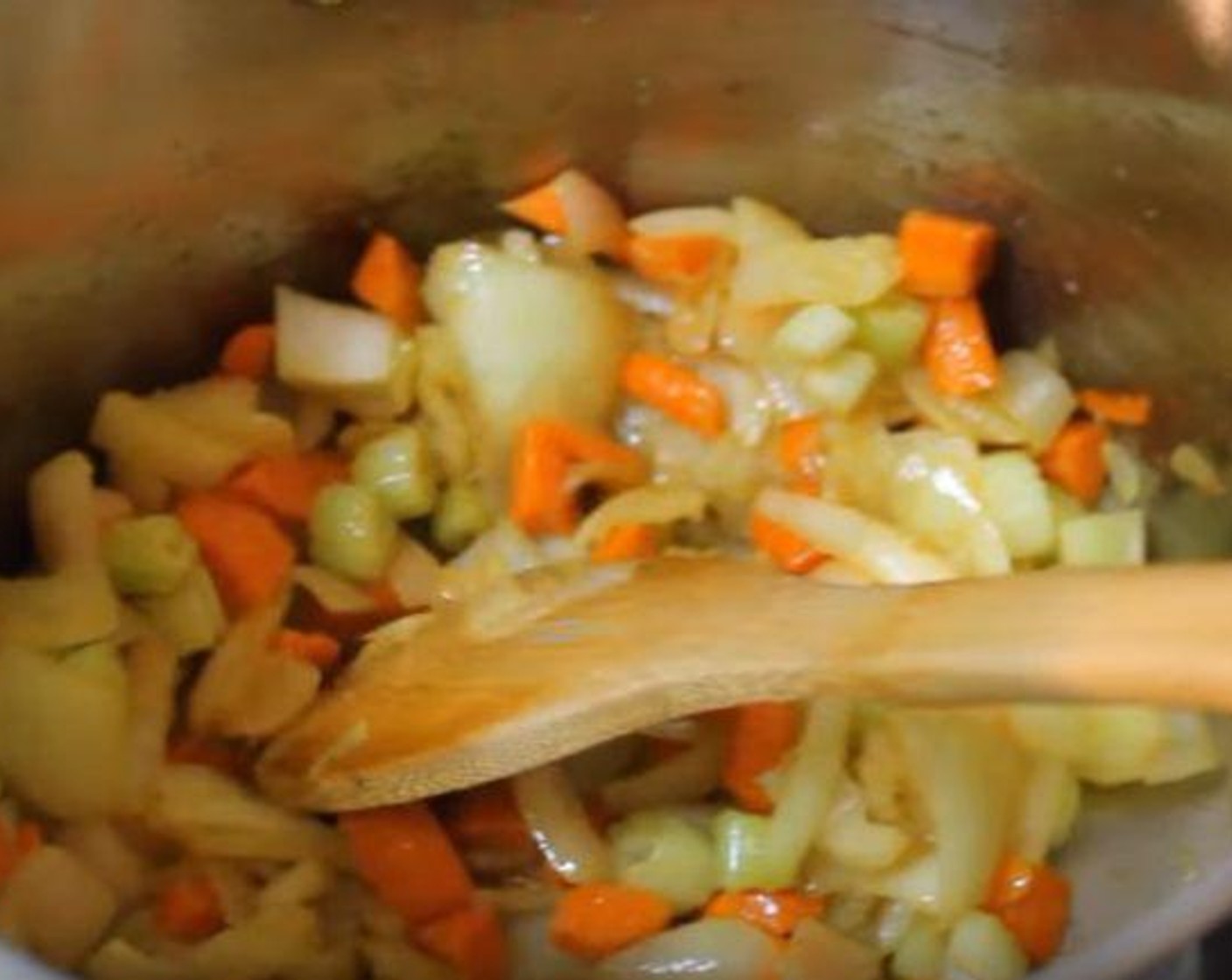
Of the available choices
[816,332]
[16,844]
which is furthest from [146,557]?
[816,332]

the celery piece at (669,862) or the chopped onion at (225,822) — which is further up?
the chopped onion at (225,822)

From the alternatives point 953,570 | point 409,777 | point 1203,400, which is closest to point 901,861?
point 953,570

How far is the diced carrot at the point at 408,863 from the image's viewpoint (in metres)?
1.74

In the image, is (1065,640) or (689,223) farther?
(689,223)

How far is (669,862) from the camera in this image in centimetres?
174

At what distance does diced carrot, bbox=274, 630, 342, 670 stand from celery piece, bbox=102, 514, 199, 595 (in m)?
0.10

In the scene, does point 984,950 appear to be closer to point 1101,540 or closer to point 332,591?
point 1101,540

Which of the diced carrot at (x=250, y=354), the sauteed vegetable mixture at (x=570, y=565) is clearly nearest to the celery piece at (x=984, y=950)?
the sauteed vegetable mixture at (x=570, y=565)

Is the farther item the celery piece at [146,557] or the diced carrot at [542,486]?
the diced carrot at [542,486]

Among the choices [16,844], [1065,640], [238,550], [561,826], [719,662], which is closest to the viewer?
[1065,640]

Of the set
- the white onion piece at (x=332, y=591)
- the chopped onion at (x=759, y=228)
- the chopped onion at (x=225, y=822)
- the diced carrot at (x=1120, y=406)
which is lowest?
the chopped onion at (x=225, y=822)

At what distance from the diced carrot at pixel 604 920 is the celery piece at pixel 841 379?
475mm

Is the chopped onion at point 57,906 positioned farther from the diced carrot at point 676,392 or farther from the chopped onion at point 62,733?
the diced carrot at point 676,392

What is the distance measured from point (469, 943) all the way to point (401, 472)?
0.42 metres
